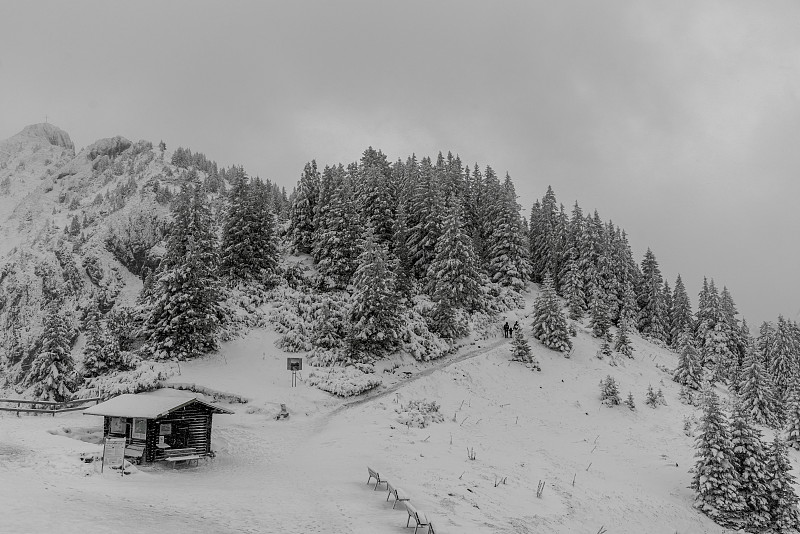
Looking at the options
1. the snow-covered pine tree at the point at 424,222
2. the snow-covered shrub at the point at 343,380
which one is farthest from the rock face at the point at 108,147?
the snow-covered shrub at the point at 343,380

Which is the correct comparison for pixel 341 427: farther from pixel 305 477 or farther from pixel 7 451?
pixel 7 451

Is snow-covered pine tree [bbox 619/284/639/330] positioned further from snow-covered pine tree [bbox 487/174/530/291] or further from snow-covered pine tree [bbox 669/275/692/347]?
snow-covered pine tree [bbox 487/174/530/291]

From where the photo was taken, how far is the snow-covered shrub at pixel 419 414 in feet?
101

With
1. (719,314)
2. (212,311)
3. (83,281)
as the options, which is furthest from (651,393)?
(83,281)

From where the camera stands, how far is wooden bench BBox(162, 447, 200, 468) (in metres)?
22.9

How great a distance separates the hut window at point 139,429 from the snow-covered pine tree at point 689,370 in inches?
1787

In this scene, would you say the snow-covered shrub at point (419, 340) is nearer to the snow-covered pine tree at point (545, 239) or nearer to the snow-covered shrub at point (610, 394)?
the snow-covered shrub at point (610, 394)

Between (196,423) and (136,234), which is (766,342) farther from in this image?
(136,234)

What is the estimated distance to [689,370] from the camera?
1832 inches

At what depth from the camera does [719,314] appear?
6075cm

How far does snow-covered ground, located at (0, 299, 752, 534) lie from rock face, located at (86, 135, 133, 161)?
74889mm

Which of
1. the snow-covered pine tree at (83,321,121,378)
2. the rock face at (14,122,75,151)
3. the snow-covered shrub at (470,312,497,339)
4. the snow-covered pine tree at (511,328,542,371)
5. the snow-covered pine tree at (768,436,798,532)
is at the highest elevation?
the rock face at (14,122,75,151)

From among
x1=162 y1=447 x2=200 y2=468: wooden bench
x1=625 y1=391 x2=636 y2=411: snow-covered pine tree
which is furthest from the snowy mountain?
x1=162 y1=447 x2=200 y2=468: wooden bench

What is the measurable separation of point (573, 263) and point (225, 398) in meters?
44.8
